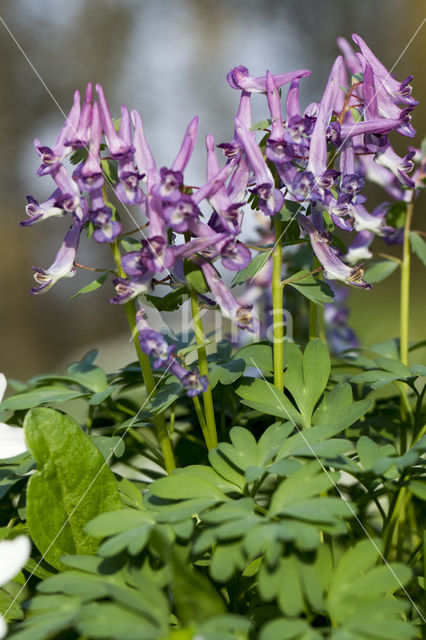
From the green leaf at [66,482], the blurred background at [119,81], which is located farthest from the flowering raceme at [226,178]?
the blurred background at [119,81]

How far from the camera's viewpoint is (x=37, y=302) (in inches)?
120

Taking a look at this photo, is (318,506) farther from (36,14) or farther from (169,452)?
(36,14)

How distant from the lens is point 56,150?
2.25 feet

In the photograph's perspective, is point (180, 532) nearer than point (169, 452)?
Yes

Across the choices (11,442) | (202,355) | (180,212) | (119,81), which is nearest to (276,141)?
(180,212)

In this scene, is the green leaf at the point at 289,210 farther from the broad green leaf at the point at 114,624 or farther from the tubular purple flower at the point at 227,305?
the broad green leaf at the point at 114,624

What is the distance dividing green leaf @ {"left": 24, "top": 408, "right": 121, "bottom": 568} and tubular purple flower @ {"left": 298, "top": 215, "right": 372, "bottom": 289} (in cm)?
36

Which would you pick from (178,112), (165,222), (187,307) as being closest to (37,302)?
(178,112)

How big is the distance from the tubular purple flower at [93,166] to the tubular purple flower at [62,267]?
0.22ft

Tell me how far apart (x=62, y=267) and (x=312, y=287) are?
0.32 metres

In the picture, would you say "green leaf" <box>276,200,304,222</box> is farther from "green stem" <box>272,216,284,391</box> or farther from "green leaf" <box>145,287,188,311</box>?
A: "green leaf" <box>145,287,188,311</box>

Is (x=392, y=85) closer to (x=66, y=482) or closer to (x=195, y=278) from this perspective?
(x=195, y=278)

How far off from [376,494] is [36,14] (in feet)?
10.4

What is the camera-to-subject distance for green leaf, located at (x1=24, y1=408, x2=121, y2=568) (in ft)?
2.00
